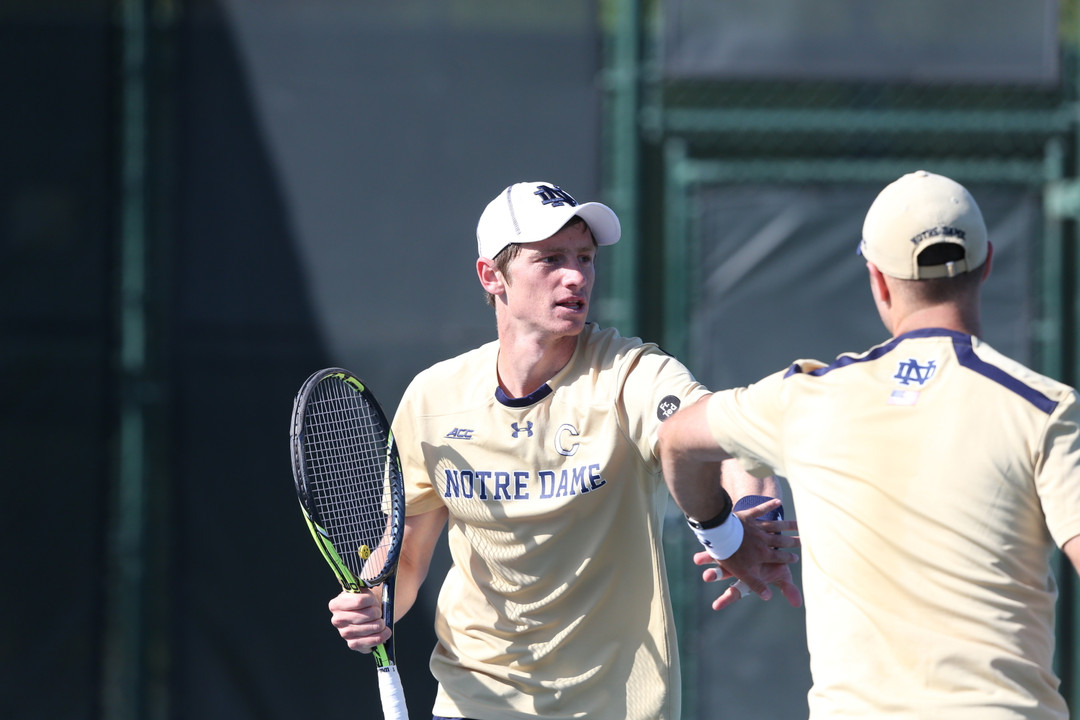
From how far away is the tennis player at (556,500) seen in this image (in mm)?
3221

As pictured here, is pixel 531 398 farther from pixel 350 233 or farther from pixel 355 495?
pixel 350 233

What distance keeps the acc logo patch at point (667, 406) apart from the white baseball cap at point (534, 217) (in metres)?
0.49

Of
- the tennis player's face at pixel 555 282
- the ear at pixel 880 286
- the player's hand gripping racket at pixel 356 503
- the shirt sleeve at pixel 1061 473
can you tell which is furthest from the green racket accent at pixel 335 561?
the shirt sleeve at pixel 1061 473

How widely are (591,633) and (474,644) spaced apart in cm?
33

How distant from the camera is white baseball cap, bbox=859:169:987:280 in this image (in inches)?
90.7

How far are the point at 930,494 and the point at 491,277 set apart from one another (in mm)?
1589

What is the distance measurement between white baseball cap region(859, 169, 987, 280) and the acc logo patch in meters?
0.79

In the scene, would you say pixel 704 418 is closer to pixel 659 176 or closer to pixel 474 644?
pixel 474 644

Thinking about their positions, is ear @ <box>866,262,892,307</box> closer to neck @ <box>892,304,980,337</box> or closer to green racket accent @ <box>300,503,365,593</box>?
neck @ <box>892,304,980,337</box>

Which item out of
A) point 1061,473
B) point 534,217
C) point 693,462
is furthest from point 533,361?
point 1061,473

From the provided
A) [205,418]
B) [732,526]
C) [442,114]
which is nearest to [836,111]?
[442,114]

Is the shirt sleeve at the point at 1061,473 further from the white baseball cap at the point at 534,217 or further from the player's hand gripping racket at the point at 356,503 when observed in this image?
the player's hand gripping racket at the point at 356,503

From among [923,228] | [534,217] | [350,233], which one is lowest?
[923,228]

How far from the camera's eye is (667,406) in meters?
3.08
